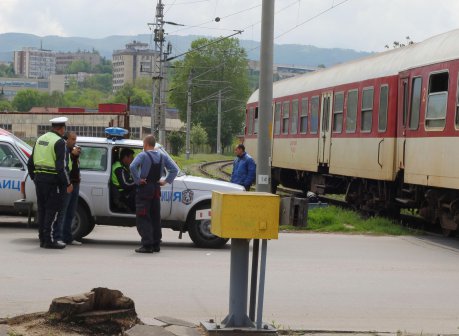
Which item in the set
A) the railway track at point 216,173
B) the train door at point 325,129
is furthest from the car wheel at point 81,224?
the railway track at point 216,173

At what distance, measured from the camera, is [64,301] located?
8.12 m

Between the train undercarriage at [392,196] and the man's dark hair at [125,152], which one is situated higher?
the man's dark hair at [125,152]

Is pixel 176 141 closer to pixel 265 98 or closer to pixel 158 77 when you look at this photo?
pixel 158 77

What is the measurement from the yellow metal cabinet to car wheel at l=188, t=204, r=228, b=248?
22.1 ft

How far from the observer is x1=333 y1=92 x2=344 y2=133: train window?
76.6ft

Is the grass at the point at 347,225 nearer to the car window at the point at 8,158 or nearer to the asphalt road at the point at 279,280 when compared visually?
the asphalt road at the point at 279,280

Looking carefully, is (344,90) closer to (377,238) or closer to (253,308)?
(377,238)

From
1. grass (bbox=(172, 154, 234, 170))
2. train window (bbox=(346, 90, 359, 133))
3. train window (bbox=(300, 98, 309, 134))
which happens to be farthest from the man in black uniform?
grass (bbox=(172, 154, 234, 170))

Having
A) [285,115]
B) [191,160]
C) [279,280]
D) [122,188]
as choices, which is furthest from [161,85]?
[279,280]

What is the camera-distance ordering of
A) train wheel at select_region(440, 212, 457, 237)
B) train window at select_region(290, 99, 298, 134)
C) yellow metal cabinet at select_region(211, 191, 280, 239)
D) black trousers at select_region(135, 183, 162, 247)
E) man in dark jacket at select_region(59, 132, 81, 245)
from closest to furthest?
yellow metal cabinet at select_region(211, 191, 280, 239) < black trousers at select_region(135, 183, 162, 247) < man in dark jacket at select_region(59, 132, 81, 245) < train wheel at select_region(440, 212, 457, 237) < train window at select_region(290, 99, 298, 134)

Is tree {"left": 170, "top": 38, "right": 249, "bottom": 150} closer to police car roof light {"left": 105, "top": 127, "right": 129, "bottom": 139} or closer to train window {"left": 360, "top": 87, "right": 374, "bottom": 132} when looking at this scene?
train window {"left": 360, "top": 87, "right": 374, "bottom": 132}

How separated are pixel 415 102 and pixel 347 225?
2.82m

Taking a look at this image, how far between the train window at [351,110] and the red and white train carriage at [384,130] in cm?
3

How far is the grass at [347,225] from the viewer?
731 inches
